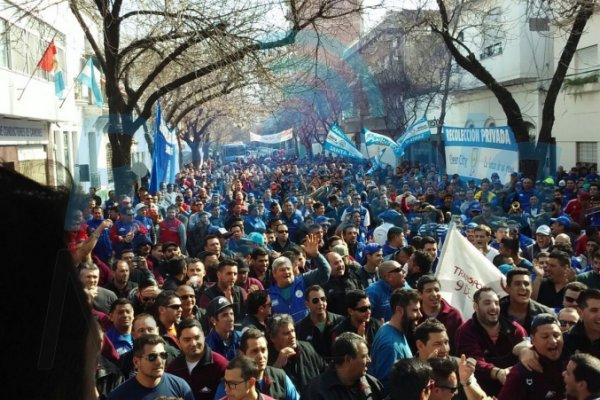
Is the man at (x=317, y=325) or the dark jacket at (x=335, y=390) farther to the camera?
the man at (x=317, y=325)

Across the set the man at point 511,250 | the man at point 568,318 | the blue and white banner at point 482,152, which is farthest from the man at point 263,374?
the blue and white banner at point 482,152

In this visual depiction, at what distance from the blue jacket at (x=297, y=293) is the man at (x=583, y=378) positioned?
11.6 feet

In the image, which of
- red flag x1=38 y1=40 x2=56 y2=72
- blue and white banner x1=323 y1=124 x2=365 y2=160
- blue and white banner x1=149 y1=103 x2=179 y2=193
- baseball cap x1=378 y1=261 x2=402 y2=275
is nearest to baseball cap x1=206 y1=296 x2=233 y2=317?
baseball cap x1=378 y1=261 x2=402 y2=275

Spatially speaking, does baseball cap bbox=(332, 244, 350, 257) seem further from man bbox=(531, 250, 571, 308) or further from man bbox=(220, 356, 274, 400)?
man bbox=(220, 356, 274, 400)

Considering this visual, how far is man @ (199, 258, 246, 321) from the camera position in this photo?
7.23 meters

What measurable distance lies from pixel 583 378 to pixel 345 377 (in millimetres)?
1412

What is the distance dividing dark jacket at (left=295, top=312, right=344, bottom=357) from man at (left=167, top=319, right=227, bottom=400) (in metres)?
1.15

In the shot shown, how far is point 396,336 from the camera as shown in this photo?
562 cm

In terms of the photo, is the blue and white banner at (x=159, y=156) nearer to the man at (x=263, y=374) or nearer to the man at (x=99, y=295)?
the man at (x=99, y=295)

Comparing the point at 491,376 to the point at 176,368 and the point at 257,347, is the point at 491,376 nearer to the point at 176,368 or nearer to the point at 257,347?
the point at 257,347

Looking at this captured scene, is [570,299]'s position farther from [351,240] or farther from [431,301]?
[351,240]

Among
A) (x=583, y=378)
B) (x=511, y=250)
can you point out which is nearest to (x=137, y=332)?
(x=583, y=378)

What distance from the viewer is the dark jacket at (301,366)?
555cm

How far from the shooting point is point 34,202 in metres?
0.65
